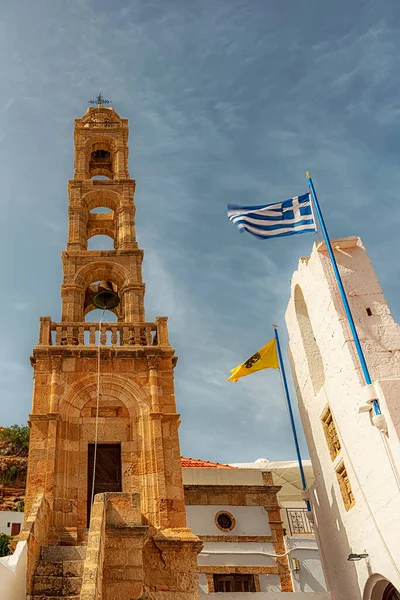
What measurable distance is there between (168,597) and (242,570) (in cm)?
884

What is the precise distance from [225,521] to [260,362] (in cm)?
710

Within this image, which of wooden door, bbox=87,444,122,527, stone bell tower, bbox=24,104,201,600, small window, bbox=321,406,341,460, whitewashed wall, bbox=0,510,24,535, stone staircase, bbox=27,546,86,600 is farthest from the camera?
whitewashed wall, bbox=0,510,24,535

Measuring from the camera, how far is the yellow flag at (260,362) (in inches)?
746

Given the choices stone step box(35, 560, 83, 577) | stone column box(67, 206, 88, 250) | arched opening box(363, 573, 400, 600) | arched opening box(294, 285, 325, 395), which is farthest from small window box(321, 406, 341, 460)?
stone column box(67, 206, 88, 250)

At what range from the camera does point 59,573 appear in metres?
11.4

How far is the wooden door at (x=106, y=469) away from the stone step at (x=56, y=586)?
142 inches

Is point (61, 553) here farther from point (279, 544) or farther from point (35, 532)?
point (279, 544)

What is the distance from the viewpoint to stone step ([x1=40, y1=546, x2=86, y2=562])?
12.0 m

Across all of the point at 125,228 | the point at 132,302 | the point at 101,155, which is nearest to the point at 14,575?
the point at 132,302

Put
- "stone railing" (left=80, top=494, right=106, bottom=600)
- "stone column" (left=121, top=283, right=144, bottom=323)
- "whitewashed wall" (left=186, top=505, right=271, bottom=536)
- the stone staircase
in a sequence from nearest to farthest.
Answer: "stone railing" (left=80, top=494, right=106, bottom=600), the stone staircase, "stone column" (left=121, top=283, right=144, bottom=323), "whitewashed wall" (left=186, top=505, right=271, bottom=536)

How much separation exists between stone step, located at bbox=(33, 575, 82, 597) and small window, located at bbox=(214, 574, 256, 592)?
10.9m

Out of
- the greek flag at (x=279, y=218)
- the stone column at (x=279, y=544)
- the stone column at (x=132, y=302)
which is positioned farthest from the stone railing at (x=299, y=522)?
the greek flag at (x=279, y=218)

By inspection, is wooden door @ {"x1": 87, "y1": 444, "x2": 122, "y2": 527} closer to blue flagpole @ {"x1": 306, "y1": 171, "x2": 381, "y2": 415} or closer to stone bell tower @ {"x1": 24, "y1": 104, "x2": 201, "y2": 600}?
stone bell tower @ {"x1": 24, "y1": 104, "x2": 201, "y2": 600}

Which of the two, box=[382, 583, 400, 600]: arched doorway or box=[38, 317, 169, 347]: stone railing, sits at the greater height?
box=[38, 317, 169, 347]: stone railing
